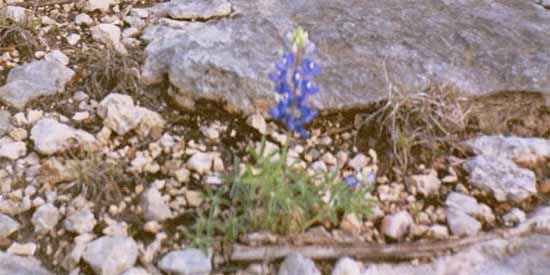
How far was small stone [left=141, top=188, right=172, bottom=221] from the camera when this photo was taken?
2.60 meters

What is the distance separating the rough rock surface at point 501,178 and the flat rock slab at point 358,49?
0.43m

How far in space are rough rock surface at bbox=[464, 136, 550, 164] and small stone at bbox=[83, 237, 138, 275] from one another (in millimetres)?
1612

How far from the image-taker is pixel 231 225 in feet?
8.20

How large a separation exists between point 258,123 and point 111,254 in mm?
901

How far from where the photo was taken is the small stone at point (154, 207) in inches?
102

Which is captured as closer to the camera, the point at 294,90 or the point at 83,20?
the point at 294,90

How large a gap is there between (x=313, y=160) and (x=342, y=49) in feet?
2.29

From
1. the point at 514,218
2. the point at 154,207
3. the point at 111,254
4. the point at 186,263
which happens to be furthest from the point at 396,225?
the point at 111,254

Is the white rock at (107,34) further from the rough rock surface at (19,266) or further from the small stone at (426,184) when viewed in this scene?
the small stone at (426,184)

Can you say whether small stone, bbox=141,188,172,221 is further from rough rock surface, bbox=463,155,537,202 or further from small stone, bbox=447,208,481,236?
rough rock surface, bbox=463,155,537,202

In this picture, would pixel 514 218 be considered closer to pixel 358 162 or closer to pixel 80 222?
pixel 358 162

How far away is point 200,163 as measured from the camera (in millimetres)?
2779

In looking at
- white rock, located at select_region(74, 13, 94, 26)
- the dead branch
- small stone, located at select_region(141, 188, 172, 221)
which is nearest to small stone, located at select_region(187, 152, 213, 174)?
small stone, located at select_region(141, 188, 172, 221)

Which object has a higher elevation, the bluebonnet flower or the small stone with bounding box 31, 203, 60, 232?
the bluebonnet flower
